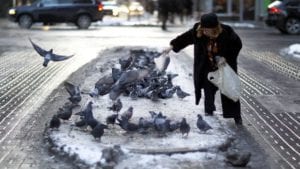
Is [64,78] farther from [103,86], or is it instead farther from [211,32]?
[211,32]

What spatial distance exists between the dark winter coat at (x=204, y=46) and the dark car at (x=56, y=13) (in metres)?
23.0

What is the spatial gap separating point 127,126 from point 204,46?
143 centimetres

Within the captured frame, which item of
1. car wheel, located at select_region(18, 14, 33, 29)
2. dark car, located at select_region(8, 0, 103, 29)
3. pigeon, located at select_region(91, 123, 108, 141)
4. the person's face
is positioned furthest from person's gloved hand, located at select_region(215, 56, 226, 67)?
car wheel, located at select_region(18, 14, 33, 29)

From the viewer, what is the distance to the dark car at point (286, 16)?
26825 mm

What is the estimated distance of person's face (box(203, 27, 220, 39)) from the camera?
301 inches

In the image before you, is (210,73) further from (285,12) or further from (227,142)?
(285,12)

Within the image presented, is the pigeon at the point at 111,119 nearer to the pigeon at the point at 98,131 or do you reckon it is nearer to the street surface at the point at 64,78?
the pigeon at the point at 98,131

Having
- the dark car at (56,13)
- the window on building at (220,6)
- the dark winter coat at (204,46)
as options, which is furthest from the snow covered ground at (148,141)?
the window on building at (220,6)

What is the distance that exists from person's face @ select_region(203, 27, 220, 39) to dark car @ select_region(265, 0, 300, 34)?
19.7 metres

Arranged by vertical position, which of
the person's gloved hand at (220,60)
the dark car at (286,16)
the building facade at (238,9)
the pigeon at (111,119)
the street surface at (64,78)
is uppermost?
the person's gloved hand at (220,60)

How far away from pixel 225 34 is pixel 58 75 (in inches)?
229

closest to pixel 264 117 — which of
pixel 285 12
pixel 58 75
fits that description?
pixel 58 75

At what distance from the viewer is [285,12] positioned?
26.8m

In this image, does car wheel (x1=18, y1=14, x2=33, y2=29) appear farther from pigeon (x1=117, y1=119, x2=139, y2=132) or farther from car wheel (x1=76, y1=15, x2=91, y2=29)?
pigeon (x1=117, y1=119, x2=139, y2=132)
